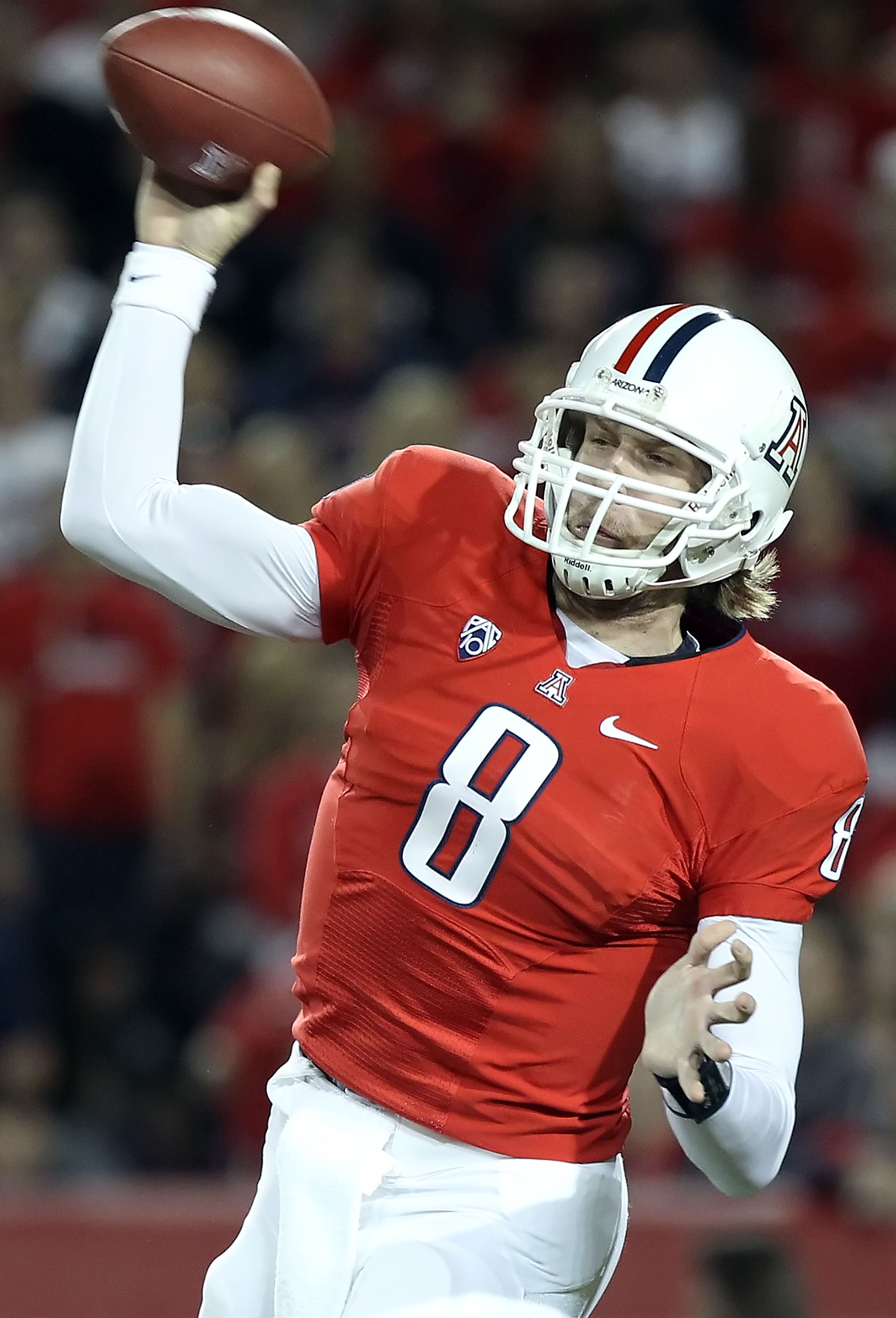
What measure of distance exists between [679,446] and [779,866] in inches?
22.1

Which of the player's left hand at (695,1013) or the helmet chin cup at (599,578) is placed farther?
the helmet chin cup at (599,578)

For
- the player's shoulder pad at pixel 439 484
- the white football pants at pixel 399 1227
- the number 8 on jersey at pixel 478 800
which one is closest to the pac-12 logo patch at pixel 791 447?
the player's shoulder pad at pixel 439 484

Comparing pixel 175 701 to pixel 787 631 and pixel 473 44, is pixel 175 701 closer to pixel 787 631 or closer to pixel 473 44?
pixel 787 631

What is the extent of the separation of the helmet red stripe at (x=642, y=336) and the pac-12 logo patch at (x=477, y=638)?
38cm

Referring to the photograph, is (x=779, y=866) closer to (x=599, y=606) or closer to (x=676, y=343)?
(x=599, y=606)

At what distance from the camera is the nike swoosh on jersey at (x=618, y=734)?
102 inches

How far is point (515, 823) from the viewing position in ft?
8.44

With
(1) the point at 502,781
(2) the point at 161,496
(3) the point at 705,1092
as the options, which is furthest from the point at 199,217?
(3) the point at 705,1092

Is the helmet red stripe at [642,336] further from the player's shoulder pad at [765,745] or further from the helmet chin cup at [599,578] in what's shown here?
the player's shoulder pad at [765,745]

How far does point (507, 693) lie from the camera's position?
262 cm

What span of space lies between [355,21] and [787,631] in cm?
359

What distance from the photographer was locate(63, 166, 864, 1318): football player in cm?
255

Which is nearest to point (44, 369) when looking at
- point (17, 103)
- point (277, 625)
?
point (17, 103)

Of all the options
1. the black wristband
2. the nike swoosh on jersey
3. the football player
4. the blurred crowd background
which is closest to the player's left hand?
the black wristband
